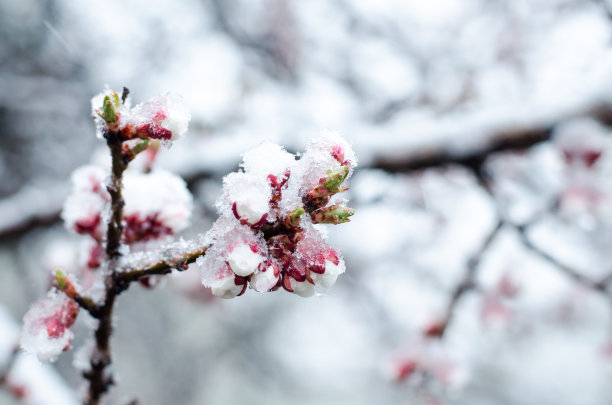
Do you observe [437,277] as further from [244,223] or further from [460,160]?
[244,223]

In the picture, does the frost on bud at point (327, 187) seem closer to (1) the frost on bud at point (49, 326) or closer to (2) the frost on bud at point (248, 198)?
(2) the frost on bud at point (248, 198)

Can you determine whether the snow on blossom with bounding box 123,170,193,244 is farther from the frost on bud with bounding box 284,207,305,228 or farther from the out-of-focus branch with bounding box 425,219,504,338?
the out-of-focus branch with bounding box 425,219,504,338

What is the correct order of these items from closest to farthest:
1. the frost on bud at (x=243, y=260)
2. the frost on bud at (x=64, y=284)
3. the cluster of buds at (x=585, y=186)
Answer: the frost on bud at (x=243, y=260)
the frost on bud at (x=64, y=284)
the cluster of buds at (x=585, y=186)

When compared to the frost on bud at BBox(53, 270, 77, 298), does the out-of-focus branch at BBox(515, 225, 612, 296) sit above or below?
above

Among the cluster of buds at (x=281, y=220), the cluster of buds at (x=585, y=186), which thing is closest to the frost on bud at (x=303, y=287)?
the cluster of buds at (x=281, y=220)

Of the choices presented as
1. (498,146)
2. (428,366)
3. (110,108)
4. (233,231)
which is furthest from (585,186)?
(110,108)

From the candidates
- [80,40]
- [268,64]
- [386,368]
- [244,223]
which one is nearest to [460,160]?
[386,368]

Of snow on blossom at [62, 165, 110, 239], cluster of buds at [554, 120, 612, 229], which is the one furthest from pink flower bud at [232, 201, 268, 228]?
cluster of buds at [554, 120, 612, 229]
